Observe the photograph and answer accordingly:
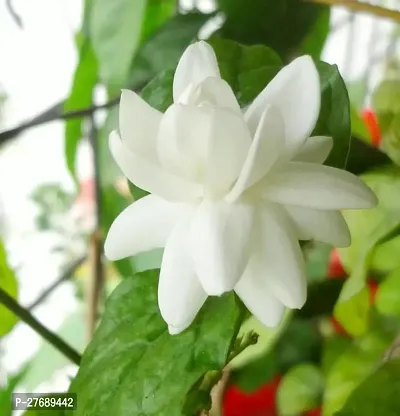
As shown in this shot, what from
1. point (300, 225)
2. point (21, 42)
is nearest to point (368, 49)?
point (21, 42)

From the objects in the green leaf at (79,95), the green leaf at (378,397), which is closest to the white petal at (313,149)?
the green leaf at (378,397)

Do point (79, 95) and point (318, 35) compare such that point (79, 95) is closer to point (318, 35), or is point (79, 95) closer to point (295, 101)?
point (318, 35)

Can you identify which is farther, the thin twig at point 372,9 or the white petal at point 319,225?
the thin twig at point 372,9

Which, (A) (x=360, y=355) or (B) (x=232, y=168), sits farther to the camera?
(A) (x=360, y=355)

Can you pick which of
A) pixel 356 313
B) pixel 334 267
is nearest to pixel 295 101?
pixel 356 313

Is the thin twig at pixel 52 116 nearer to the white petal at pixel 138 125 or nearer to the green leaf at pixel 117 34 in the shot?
the green leaf at pixel 117 34

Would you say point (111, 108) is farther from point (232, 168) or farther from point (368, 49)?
point (368, 49)
